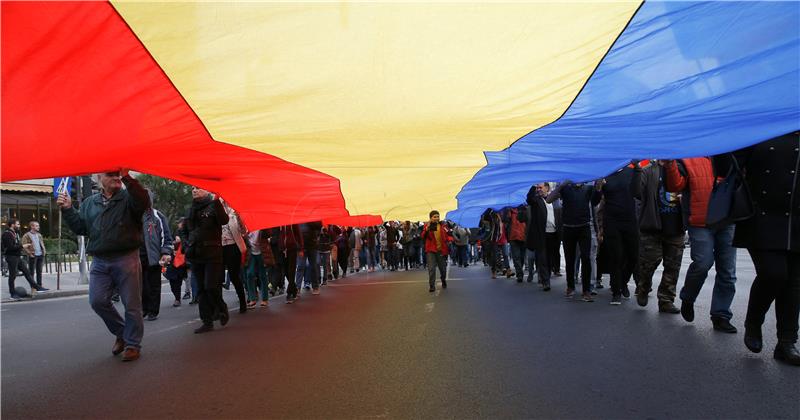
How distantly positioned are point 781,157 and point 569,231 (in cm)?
477

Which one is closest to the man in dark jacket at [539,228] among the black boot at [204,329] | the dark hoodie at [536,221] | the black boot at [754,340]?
the dark hoodie at [536,221]

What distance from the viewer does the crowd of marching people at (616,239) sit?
4.40m

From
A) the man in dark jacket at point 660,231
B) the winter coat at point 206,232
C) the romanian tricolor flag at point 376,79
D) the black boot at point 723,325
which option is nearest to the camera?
the romanian tricolor flag at point 376,79

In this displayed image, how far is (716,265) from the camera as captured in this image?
18.5 feet

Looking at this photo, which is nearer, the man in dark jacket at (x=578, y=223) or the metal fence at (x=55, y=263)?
the man in dark jacket at (x=578, y=223)

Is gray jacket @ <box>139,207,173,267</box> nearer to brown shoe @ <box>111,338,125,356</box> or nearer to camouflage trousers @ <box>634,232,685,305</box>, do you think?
brown shoe @ <box>111,338,125,356</box>

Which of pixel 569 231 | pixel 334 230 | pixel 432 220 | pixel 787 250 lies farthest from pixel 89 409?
pixel 334 230

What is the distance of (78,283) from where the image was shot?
18453mm

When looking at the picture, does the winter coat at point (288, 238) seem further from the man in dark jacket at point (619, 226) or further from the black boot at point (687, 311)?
the black boot at point (687, 311)

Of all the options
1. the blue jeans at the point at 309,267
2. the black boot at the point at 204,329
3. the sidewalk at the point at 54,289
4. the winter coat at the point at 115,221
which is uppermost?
the winter coat at the point at 115,221

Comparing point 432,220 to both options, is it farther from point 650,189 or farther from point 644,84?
point 644,84

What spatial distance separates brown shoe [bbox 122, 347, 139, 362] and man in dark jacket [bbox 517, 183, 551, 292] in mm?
7445

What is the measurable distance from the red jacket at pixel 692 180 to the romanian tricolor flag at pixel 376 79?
259mm

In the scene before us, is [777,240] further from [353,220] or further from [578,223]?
[353,220]
